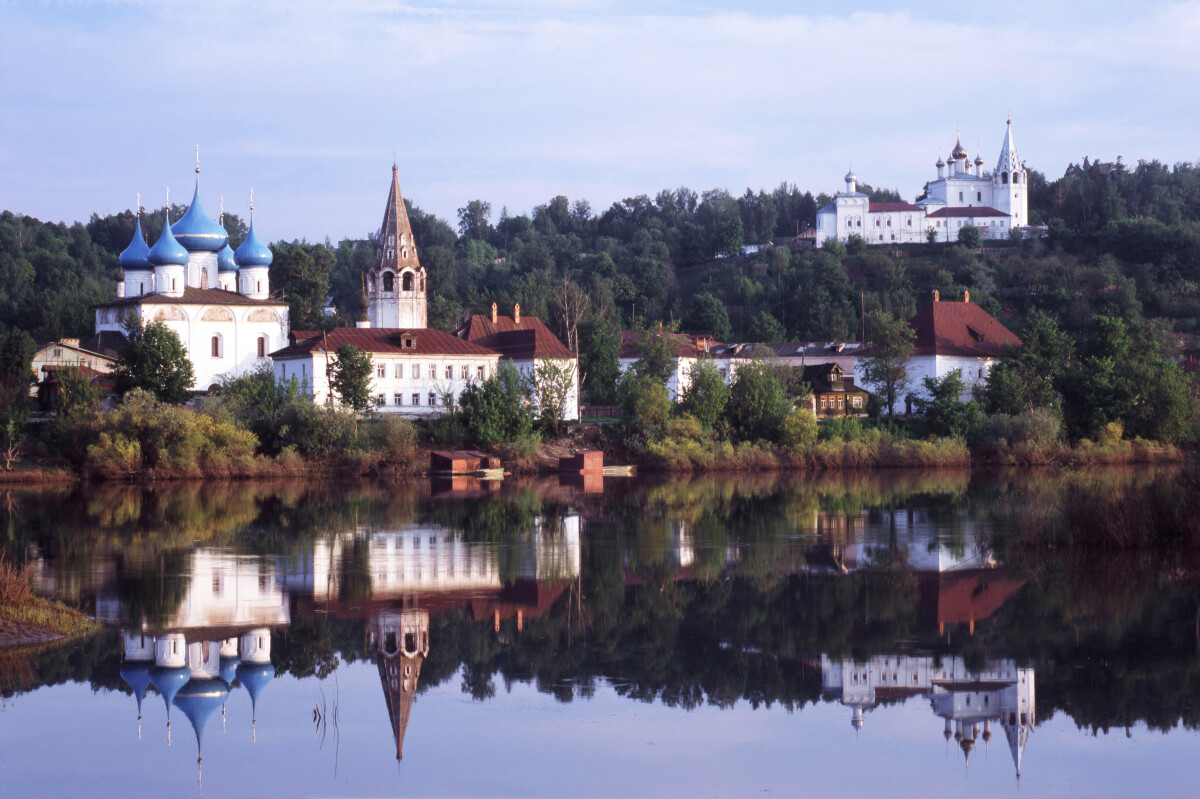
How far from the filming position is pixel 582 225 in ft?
438

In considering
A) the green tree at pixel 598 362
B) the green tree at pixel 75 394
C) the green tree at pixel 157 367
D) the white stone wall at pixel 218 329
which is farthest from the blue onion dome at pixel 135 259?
the green tree at pixel 598 362

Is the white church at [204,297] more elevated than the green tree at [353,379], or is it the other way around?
the white church at [204,297]

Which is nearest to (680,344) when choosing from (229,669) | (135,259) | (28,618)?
(135,259)

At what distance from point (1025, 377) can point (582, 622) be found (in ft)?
125

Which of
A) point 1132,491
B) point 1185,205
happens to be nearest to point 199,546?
point 1132,491

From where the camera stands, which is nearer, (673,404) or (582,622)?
(582,622)

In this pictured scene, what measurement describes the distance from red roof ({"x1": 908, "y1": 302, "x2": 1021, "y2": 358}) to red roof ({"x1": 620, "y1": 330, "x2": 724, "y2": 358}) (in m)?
9.73

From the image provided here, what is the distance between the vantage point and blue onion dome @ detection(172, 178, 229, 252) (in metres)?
59.8

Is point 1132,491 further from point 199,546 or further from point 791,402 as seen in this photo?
point 791,402

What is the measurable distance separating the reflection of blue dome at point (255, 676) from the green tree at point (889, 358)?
143 ft

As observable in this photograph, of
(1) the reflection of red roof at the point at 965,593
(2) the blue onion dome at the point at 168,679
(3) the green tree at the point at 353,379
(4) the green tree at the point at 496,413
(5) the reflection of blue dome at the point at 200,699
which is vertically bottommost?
(5) the reflection of blue dome at the point at 200,699

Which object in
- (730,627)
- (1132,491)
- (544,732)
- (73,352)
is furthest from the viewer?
(73,352)

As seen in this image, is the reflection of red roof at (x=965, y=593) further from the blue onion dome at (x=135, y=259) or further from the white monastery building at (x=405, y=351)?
the blue onion dome at (x=135, y=259)

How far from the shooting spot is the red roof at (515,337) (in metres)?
56.6
